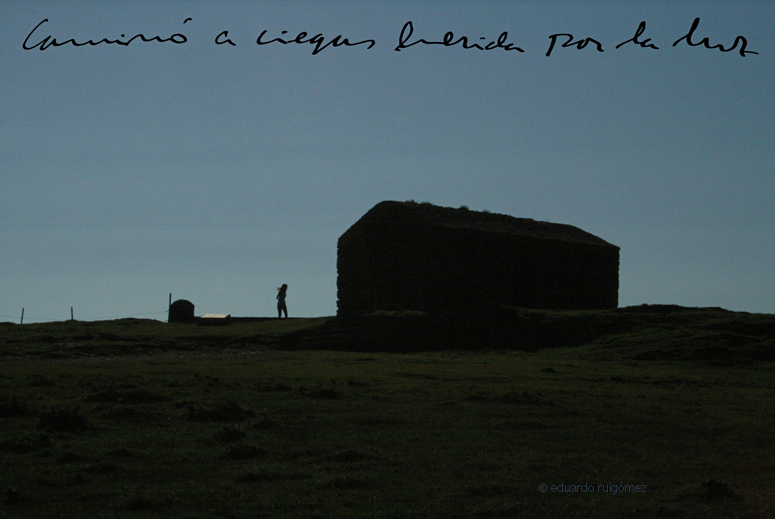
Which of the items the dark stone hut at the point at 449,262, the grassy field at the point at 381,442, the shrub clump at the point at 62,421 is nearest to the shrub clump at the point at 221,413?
the grassy field at the point at 381,442

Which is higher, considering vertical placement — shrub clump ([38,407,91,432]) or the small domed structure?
the small domed structure

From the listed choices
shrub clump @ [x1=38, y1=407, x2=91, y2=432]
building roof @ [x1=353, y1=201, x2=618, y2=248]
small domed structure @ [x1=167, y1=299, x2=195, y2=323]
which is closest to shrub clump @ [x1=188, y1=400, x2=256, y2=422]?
shrub clump @ [x1=38, y1=407, x2=91, y2=432]

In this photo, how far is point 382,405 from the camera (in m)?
15.1

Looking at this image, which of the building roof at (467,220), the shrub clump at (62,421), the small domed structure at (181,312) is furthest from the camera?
the small domed structure at (181,312)

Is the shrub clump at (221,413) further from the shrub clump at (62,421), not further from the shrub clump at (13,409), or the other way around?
the shrub clump at (13,409)

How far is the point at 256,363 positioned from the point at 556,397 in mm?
10344

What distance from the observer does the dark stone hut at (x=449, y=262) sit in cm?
3559

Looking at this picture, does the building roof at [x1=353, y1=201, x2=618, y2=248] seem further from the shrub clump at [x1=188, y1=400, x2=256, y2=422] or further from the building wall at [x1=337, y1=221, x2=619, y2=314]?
the shrub clump at [x1=188, y1=400, x2=256, y2=422]

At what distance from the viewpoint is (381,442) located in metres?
11.8

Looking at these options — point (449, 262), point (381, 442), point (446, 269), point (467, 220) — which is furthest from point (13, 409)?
point (467, 220)

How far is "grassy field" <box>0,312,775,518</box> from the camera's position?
8617mm

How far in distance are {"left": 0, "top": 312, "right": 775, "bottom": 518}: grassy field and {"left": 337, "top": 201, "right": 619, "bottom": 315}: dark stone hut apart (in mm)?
13153

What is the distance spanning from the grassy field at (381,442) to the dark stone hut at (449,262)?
518 inches

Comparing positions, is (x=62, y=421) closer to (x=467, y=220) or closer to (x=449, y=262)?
(x=449, y=262)
